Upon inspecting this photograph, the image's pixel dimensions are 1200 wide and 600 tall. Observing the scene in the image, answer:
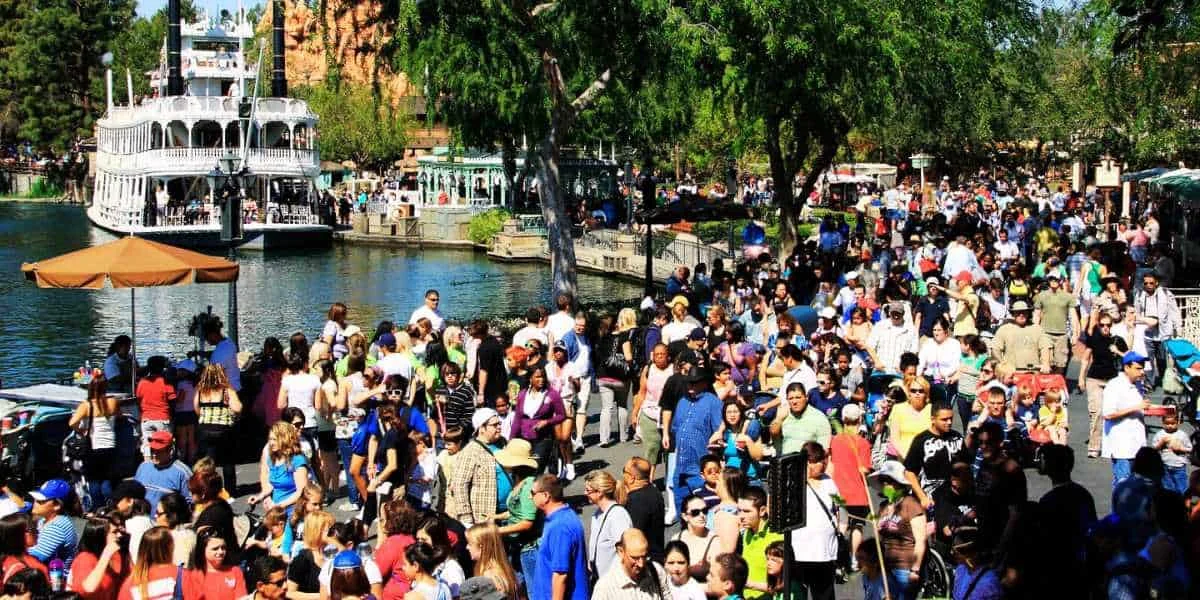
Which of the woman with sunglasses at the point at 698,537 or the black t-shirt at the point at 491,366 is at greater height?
the black t-shirt at the point at 491,366

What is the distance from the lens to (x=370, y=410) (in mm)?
13086

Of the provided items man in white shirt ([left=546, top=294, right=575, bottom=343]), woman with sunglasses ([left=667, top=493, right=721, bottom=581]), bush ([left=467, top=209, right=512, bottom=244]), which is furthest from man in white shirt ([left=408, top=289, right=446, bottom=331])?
bush ([left=467, top=209, right=512, bottom=244])

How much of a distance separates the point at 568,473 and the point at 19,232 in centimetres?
6231

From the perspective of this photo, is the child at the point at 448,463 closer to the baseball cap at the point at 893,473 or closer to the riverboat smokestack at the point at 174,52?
the baseball cap at the point at 893,473

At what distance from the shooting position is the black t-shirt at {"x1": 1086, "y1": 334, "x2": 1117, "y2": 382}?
15398mm

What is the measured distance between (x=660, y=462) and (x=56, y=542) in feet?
19.2

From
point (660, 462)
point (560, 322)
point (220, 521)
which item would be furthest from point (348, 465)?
point (220, 521)

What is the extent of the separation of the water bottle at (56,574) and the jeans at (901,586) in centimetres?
520

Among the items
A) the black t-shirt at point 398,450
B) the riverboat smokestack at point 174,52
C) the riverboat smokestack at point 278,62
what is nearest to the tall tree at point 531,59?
the black t-shirt at point 398,450

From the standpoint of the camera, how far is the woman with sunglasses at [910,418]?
39.4 ft

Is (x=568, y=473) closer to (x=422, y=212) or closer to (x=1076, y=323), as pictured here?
(x=1076, y=323)

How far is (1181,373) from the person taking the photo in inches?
637

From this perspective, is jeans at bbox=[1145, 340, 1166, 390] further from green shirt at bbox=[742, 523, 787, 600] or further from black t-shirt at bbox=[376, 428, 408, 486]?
green shirt at bbox=[742, 523, 787, 600]

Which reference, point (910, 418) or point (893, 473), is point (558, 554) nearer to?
point (893, 473)
